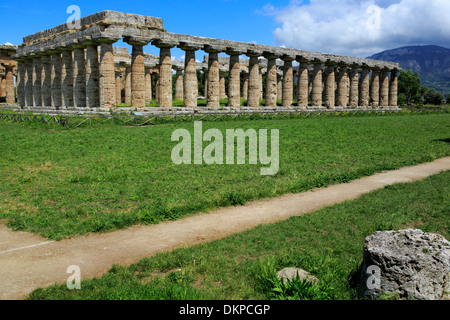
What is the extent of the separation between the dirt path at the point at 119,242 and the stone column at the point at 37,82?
1598 inches

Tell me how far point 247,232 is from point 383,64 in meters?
63.0

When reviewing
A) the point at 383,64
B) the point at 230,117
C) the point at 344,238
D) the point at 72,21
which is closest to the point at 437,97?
the point at 383,64

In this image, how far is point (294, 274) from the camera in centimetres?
602

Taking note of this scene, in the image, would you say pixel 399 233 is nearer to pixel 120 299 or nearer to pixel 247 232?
pixel 247 232

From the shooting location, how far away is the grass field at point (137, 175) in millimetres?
9867

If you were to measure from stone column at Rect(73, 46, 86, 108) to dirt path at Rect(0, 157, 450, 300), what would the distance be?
30449mm

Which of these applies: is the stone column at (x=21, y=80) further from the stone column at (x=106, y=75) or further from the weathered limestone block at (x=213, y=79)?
the weathered limestone block at (x=213, y=79)

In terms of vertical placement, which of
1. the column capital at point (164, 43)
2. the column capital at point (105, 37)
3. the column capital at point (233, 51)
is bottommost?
the column capital at point (105, 37)

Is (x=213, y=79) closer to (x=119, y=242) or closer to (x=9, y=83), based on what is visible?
(x=119, y=242)

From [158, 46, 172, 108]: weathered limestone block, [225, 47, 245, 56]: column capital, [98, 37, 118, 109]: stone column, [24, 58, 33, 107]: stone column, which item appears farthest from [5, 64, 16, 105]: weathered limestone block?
[225, 47, 245, 56]: column capital

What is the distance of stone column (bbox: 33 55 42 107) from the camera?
44.4 metres

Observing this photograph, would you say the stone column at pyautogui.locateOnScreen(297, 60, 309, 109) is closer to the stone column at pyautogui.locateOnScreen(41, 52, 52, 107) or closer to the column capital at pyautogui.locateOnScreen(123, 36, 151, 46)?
the column capital at pyautogui.locateOnScreen(123, 36, 151, 46)

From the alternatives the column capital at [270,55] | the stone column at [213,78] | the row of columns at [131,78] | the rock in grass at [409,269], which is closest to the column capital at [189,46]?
the row of columns at [131,78]

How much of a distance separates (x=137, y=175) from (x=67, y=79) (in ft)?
100
